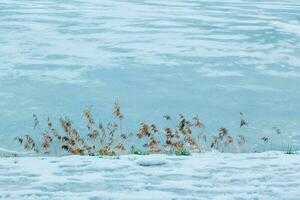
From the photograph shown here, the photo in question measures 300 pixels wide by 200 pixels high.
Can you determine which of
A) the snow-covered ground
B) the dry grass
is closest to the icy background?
the dry grass

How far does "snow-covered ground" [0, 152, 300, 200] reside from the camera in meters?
4.38

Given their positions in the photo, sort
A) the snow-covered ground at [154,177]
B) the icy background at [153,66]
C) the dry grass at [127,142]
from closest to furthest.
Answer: the snow-covered ground at [154,177] < the dry grass at [127,142] < the icy background at [153,66]

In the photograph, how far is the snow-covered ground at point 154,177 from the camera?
4383mm

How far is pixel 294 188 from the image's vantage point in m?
4.49

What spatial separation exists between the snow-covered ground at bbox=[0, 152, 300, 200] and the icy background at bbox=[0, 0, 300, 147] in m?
5.01

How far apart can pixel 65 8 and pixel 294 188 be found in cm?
2536

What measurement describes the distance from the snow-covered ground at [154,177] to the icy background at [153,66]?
5007 mm

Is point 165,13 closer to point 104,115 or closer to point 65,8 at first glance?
point 65,8

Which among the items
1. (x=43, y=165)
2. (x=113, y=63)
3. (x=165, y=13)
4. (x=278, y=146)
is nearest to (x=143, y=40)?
(x=113, y=63)

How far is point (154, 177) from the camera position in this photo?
15.8 feet

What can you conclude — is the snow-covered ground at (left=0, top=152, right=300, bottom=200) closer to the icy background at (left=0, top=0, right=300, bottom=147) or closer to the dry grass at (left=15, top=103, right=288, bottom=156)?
the dry grass at (left=15, top=103, right=288, bottom=156)

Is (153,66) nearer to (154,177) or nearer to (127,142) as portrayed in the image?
(127,142)

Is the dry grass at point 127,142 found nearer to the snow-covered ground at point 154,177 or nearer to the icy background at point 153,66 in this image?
the snow-covered ground at point 154,177

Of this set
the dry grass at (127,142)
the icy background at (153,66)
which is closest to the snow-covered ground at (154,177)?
the dry grass at (127,142)
